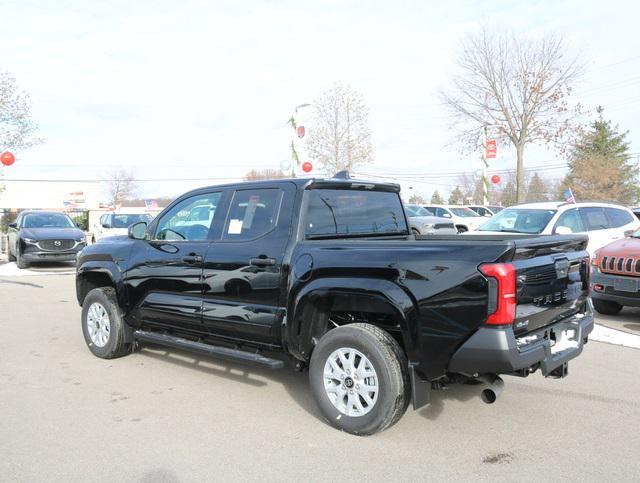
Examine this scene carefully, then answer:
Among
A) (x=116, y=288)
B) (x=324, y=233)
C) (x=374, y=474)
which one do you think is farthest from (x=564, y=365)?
(x=116, y=288)

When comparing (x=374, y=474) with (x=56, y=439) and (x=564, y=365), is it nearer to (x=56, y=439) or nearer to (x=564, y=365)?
(x=564, y=365)

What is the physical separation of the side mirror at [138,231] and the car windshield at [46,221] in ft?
42.6

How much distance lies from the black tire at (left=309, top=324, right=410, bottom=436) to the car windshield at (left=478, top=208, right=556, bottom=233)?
25.2ft

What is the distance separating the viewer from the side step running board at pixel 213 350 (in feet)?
15.2

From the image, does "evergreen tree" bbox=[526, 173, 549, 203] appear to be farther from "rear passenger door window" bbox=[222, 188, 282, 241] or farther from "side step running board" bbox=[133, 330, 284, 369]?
"rear passenger door window" bbox=[222, 188, 282, 241]

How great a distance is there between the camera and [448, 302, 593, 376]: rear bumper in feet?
11.6

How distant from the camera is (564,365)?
4.29 metres

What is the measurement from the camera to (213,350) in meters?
5.07

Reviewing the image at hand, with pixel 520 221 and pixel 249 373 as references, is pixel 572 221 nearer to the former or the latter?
pixel 520 221

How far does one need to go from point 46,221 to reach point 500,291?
56.3ft

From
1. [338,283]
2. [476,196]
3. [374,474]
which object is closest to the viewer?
[374,474]

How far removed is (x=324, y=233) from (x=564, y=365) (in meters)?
2.14

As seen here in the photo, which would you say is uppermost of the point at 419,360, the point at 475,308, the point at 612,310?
the point at 475,308

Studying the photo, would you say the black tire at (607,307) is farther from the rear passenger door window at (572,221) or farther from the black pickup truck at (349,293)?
the black pickup truck at (349,293)
